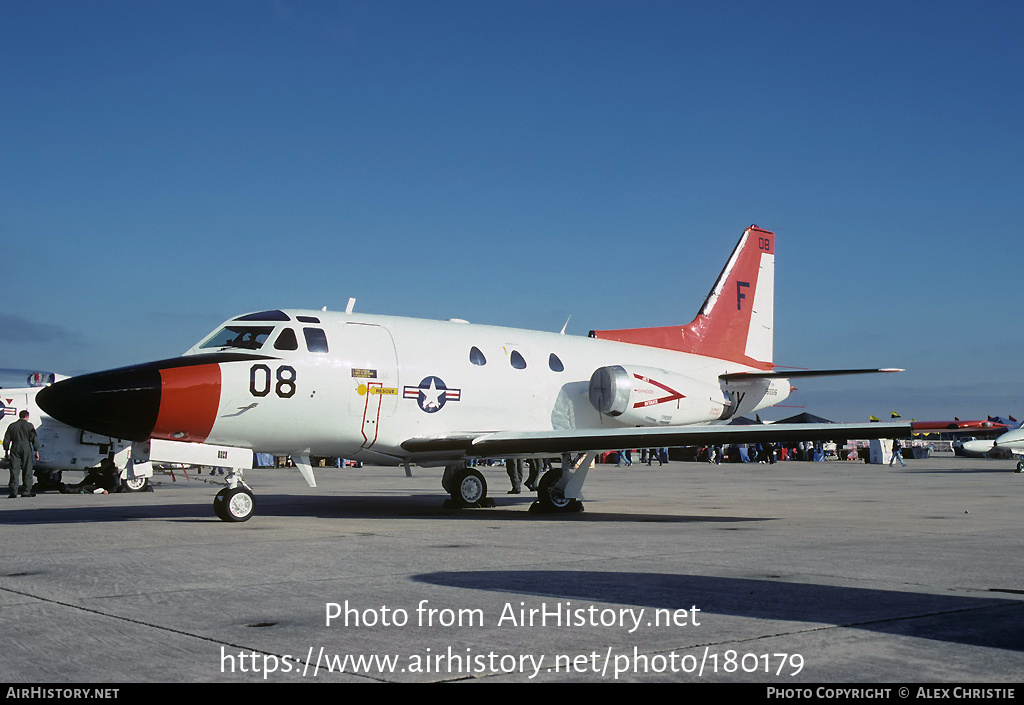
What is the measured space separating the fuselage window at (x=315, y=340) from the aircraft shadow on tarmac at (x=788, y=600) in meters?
6.80

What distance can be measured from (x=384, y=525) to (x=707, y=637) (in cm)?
817

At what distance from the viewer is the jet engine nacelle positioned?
1634 cm

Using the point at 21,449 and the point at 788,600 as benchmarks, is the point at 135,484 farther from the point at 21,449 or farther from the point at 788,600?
the point at 788,600

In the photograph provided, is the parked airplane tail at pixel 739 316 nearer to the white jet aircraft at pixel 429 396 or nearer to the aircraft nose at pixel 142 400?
the white jet aircraft at pixel 429 396

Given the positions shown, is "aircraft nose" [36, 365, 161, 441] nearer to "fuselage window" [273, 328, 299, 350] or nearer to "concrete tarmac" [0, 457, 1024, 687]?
"concrete tarmac" [0, 457, 1024, 687]

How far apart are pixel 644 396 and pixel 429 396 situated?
13.6 ft

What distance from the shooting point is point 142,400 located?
11758mm

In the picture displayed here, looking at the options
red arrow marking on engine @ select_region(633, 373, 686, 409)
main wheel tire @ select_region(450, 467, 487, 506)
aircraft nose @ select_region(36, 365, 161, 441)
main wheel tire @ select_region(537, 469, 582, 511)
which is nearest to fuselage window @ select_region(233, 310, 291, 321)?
aircraft nose @ select_region(36, 365, 161, 441)

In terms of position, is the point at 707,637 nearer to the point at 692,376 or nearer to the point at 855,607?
the point at 855,607

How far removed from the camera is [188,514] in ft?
49.0

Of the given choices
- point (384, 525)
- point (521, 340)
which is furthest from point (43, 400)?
point (521, 340)

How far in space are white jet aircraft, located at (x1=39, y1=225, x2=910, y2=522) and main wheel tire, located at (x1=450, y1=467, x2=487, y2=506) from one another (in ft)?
0.09

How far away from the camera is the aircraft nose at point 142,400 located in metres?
11.6

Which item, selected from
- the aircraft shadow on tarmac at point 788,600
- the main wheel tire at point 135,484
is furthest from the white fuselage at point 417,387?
the main wheel tire at point 135,484
